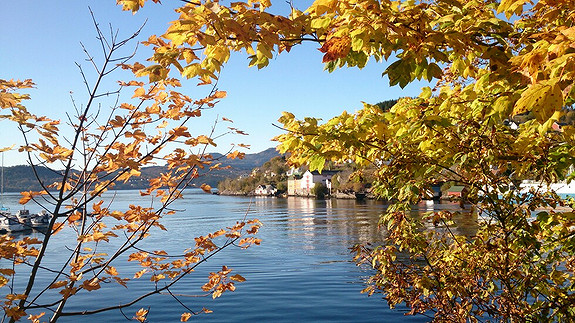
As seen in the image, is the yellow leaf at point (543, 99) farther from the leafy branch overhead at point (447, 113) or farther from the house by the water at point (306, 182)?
the house by the water at point (306, 182)

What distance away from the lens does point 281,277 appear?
17500mm

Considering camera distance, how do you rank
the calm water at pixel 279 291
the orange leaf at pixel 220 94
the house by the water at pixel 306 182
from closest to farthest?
the orange leaf at pixel 220 94, the calm water at pixel 279 291, the house by the water at pixel 306 182

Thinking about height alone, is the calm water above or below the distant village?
below

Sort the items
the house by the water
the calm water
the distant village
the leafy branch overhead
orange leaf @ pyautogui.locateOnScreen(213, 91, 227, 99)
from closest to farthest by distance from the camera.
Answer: the leafy branch overhead, orange leaf @ pyautogui.locateOnScreen(213, 91, 227, 99), the calm water, the distant village, the house by the water

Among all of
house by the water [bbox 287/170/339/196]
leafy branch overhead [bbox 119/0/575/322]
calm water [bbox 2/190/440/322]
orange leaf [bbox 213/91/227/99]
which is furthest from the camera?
house by the water [bbox 287/170/339/196]

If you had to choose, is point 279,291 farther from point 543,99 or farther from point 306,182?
point 306,182

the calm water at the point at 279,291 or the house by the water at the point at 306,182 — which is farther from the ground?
the house by the water at the point at 306,182

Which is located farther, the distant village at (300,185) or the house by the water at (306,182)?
the house by the water at (306,182)

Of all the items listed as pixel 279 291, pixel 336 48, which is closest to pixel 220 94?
pixel 336 48

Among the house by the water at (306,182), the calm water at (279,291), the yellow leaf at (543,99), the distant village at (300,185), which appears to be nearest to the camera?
the yellow leaf at (543,99)

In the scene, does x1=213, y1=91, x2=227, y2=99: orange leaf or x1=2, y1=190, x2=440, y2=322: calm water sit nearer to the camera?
x1=213, y1=91, x2=227, y2=99: orange leaf

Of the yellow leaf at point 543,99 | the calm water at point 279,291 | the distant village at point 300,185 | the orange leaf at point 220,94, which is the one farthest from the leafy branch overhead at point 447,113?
the distant village at point 300,185

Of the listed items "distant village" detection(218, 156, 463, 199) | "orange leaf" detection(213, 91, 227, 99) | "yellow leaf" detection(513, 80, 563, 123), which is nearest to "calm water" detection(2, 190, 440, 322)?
"orange leaf" detection(213, 91, 227, 99)

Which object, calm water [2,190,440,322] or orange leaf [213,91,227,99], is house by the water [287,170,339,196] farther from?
orange leaf [213,91,227,99]
